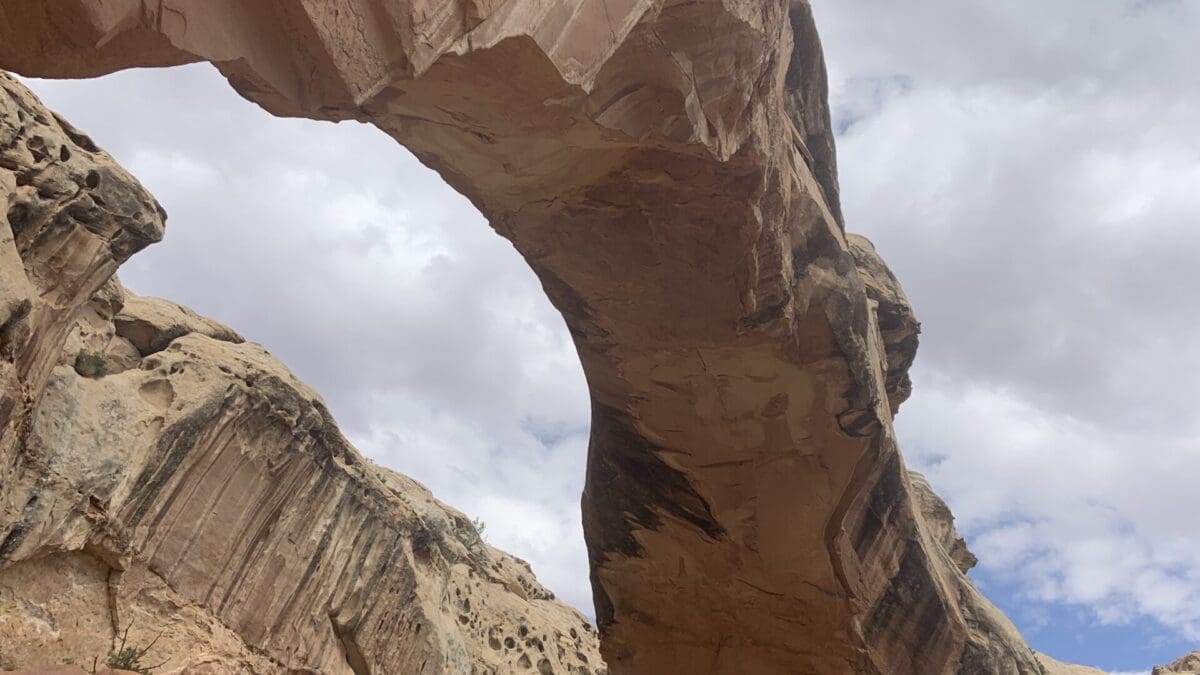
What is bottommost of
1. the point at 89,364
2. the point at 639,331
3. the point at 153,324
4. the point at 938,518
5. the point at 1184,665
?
the point at 89,364

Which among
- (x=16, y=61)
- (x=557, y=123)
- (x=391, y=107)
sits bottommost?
(x=16, y=61)

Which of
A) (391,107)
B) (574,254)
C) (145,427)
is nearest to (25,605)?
(145,427)

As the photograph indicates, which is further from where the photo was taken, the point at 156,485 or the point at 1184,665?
the point at 1184,665

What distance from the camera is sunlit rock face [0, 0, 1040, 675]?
3.55m

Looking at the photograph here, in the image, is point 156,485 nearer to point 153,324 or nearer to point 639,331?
point 153,324

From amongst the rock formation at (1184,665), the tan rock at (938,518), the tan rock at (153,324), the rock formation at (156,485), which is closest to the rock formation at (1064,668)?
the rock formation at (1184,665)

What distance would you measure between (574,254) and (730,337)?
5.82 ft

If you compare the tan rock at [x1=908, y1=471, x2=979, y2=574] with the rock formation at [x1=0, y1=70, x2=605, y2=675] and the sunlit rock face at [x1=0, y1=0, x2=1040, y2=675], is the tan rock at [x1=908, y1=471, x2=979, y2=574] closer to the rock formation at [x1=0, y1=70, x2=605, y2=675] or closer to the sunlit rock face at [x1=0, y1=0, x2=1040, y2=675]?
the sunlit rock face at [x1=0, y1=0, x2=1040, y2=675]

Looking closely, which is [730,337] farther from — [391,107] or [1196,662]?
[1196,662]

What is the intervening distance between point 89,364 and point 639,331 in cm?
720

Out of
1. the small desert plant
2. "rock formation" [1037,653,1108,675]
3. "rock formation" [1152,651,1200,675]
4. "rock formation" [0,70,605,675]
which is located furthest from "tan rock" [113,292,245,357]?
"rock formation" [1152,651,1200,675]

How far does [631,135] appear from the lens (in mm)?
5945

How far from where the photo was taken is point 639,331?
8.62 metres

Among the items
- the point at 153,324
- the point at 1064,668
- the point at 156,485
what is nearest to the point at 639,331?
the point at 156,485
